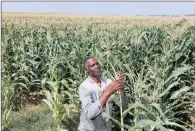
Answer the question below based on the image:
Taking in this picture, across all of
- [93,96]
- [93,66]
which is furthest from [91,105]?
[93,66]

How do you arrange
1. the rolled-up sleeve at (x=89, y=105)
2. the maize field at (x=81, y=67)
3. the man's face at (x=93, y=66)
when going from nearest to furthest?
the rolled-up sleeve at (x=89, y=105) < the man's face at (x=93, y=66) < the maize field at (x=81, y=67)

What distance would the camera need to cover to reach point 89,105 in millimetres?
3021

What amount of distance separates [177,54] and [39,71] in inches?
95.3

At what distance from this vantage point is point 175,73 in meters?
4.34

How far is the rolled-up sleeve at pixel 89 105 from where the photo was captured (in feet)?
9.49

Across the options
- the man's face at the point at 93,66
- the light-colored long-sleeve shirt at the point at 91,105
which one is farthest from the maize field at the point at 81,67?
the man's face at the point at 93,66

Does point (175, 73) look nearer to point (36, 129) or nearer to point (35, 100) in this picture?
point (36, 129)

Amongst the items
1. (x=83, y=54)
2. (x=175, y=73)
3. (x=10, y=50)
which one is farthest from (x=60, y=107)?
(x=10, y=50)

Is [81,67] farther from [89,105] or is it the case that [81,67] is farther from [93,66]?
[89,105]

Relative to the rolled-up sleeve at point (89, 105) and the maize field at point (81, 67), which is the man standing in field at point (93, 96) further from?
the maize field at point (81, 67)

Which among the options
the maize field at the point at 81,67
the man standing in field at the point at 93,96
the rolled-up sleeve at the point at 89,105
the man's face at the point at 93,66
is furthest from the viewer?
the maize field at the point at 81,67

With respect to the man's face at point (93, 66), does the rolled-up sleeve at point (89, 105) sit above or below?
below

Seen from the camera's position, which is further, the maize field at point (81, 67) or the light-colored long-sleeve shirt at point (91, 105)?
the maize field at point (81, 67)

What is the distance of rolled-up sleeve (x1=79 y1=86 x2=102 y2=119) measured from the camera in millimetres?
2893
